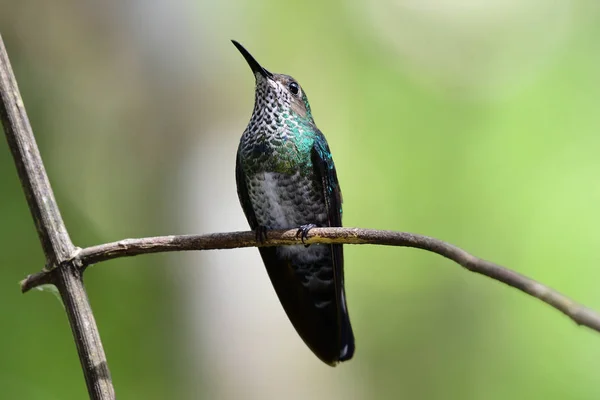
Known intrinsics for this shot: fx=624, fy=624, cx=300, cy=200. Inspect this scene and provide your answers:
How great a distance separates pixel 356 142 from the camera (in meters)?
6.36

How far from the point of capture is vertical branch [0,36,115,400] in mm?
1475

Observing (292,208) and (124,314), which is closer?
(292,208)

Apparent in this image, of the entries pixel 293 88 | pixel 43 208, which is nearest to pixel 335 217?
pixel 293 88

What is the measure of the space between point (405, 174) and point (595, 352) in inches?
90.4

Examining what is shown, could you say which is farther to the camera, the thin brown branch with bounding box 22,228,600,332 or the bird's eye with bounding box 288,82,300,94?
the bird's eye with bounding box 288,82,300,94

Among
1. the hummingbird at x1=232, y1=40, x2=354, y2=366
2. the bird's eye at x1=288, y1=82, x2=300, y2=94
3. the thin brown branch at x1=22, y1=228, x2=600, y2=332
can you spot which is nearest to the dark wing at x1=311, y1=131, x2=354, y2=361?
the hummingbird at x1=232, y1=40, x2=354, y2=366

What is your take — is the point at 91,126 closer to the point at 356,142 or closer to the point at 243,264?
the point at 243,264

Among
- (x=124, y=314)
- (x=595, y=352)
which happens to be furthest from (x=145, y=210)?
(x=595, y=352)

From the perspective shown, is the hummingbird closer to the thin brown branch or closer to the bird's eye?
the bird's eye

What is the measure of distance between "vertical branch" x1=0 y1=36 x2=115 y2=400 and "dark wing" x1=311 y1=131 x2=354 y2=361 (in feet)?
4.46

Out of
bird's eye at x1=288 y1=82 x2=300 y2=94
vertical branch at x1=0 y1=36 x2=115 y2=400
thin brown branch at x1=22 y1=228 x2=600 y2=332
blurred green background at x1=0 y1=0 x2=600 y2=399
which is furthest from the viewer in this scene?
blurred green background at x1=0 y1=0 x2=600 y2=399

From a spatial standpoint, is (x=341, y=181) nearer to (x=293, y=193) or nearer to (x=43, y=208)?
(x=293, y=193)

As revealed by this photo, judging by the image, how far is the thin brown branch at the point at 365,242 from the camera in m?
1.00

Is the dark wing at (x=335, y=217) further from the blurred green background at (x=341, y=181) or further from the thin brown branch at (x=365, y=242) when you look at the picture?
A: the blurred green background at (x=341, y=181)
